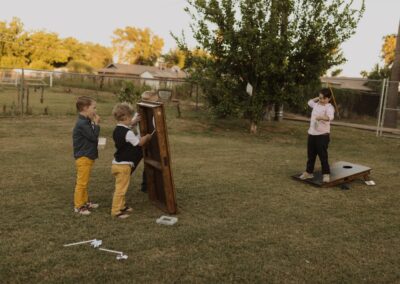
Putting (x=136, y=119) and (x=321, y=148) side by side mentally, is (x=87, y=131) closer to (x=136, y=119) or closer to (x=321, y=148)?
(x=136, y=119)

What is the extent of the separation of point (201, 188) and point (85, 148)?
2468 mm

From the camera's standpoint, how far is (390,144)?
48.1ft

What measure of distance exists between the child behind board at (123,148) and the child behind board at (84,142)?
12.1 inches

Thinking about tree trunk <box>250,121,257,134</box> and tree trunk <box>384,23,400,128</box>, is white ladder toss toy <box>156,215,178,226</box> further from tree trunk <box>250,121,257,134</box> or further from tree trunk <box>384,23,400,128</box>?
tree trunk <box>384,23,400,128</box>

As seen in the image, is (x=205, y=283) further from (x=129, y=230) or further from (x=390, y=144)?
(x=390, y=144)

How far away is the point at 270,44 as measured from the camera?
13.4 metres

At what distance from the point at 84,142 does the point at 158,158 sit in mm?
1003

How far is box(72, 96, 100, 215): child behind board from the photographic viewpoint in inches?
205

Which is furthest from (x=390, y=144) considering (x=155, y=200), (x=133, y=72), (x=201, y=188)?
(x=133, y=72)

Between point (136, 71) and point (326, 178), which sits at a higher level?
point (136, 71)

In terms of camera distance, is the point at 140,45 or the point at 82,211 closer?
the point at 82,211

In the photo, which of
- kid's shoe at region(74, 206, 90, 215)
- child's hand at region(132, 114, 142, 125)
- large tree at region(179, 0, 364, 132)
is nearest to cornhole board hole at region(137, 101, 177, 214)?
child's hand at region(132, 114, 142, 125)

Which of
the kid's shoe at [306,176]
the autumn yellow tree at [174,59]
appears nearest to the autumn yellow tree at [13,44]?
the autumn yellow tree at [174,59]

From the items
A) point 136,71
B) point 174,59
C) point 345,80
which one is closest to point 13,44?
point 136,71
